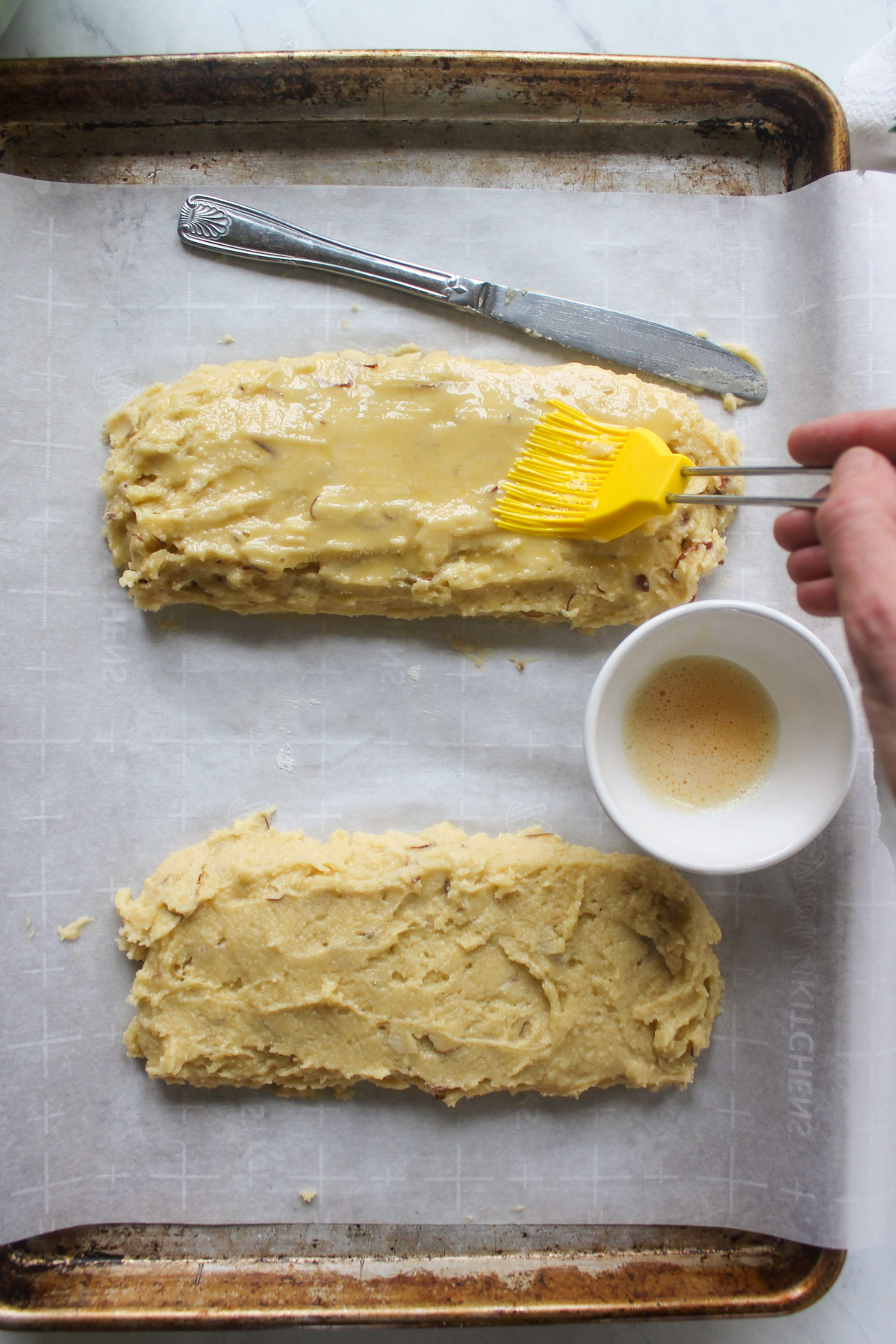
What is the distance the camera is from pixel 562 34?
2893mm

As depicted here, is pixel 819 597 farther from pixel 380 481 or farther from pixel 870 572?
pixel 380 481

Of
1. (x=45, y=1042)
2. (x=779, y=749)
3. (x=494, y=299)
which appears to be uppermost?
(x=494, y=299)

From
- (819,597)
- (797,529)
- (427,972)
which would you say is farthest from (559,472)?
(427,972)

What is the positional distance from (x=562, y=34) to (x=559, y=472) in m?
1.58

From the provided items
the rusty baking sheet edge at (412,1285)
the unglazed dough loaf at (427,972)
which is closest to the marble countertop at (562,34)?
the rusty baking sheet edge at (412,1285)

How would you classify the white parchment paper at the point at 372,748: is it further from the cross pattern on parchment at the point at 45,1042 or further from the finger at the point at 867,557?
the finger at the point at 867,557

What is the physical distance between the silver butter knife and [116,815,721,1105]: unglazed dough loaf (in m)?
1.57

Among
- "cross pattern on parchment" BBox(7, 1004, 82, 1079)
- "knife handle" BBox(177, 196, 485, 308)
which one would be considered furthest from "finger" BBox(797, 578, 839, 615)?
"cross pattern on parchment" BBox(7, 1004, 82, 1079)

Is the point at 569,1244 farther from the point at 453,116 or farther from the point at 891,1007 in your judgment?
the point at 453,116

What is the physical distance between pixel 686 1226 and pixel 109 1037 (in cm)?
187

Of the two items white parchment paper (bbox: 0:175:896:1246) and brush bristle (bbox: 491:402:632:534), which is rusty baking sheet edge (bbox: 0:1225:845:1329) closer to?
white parchment paper (bbox: 0:175:896:1246)

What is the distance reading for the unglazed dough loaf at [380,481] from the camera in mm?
2578

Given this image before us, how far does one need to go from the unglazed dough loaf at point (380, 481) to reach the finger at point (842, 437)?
1.22 ft

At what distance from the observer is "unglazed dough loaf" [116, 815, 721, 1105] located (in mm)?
2529
